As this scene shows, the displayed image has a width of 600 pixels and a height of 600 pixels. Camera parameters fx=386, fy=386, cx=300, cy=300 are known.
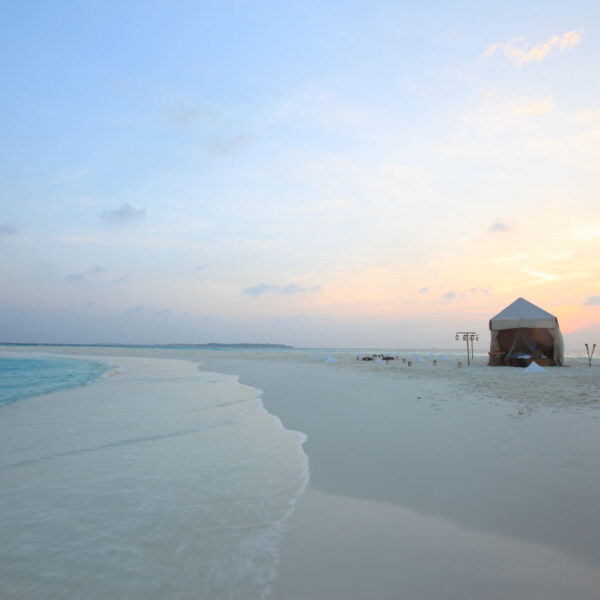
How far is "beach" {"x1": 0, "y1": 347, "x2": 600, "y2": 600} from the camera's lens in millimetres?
2975

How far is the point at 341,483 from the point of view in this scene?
5047 mm

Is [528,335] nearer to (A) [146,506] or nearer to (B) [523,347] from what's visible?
(B) [523,347]

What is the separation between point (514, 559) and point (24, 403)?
46.9ft

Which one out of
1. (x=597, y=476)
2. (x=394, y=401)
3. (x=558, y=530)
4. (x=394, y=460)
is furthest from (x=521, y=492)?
(x=394, y=401)

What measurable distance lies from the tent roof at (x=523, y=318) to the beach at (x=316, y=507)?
23.7m

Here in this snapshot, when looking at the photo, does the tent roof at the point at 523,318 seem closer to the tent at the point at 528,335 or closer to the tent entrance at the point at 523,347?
the tent at the point at 528,335

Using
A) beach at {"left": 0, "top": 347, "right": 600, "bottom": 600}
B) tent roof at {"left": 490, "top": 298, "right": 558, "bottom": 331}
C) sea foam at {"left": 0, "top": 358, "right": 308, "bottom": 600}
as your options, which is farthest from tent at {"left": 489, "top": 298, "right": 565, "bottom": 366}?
sea foam at {"left": 0, "top": 358, "right": 308, "bottom": 600}

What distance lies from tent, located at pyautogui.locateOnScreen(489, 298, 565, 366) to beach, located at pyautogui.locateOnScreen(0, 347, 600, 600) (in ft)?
77.9

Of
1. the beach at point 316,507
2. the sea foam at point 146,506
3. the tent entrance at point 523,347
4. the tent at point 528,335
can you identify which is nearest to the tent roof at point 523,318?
the tent at point 528,335

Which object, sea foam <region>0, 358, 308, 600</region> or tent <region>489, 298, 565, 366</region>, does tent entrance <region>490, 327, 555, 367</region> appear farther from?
sea foam <region>0, 358, 308, 600</region>

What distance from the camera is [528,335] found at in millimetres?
33344

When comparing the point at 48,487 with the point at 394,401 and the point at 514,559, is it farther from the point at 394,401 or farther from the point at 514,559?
the point at 394,401

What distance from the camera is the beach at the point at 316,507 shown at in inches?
117

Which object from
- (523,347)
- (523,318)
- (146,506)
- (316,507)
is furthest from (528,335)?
(146,506)
